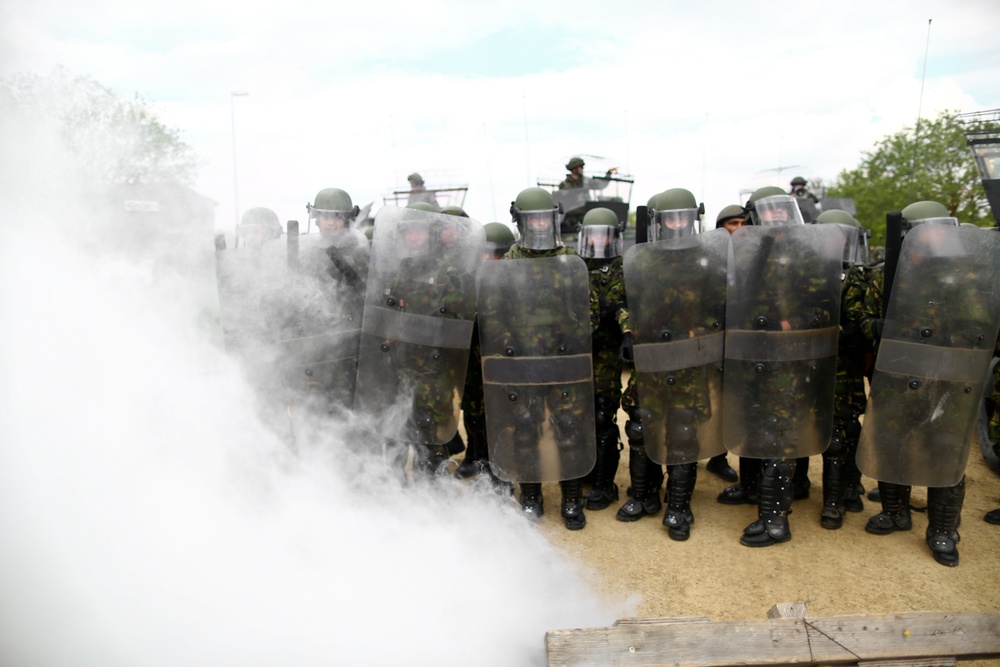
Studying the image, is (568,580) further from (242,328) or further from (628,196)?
(628,196)

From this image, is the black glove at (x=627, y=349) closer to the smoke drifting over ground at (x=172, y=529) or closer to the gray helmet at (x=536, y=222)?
the gray helmet at (x=536, y=222)

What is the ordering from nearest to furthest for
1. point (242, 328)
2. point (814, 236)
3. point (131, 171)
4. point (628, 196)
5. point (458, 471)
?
point (131, 171)
point (814, 236)
point (242, 328)
point (458, 471)
point (628, 196)

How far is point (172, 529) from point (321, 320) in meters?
2.13

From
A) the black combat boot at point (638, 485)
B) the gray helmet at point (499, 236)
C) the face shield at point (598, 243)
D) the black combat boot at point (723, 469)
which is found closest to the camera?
the black combat boot at point (638, 485)

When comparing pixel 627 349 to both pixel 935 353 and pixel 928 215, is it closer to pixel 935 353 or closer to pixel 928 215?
pixel 935 353

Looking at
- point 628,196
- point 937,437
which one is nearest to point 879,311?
point 937,437

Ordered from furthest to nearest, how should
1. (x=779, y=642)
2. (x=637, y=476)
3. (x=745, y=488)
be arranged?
(x=745, y=488)
(x=637, y=476)
(x=779, y=642)

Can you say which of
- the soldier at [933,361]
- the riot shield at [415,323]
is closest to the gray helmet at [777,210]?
the soldier at [933,361]

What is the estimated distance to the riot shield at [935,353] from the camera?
13.4ft

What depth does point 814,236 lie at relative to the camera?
14.9 ft

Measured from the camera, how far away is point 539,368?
15.2 ft

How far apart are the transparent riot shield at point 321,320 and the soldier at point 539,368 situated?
1.05 metres

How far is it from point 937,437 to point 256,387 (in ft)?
14.2

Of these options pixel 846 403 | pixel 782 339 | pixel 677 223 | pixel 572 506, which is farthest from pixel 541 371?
pixel 846 403
